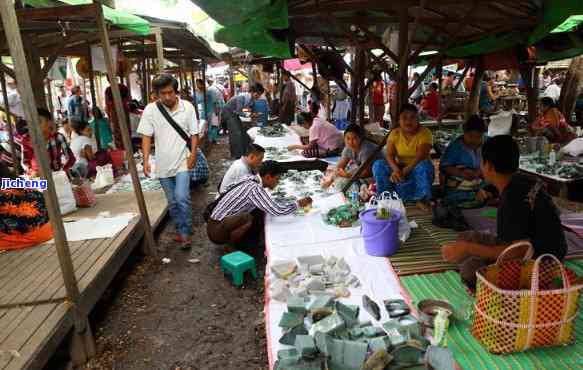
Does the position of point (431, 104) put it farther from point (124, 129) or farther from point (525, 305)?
point (525, 305)

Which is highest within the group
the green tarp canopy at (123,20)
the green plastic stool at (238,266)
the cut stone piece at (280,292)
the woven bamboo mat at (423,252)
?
the green tarp canopy at (123,20)

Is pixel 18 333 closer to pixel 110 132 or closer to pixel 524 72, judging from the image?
pixel 110 132

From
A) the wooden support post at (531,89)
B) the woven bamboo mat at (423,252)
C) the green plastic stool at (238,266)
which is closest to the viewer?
the woven bamboo mat at (423,252)

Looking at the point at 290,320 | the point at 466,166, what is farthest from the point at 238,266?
the point at 466,166

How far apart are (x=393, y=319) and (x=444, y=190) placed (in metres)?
2.74

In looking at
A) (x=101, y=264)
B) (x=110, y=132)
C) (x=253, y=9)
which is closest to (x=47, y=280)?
(x=101, y=264)

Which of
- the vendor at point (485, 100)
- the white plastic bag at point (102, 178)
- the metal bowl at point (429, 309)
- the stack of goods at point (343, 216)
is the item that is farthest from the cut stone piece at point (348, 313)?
the vendor at point (485, 100)

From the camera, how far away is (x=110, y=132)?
980 centimetres

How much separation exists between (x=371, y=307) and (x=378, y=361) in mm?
675

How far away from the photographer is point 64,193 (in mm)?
4965

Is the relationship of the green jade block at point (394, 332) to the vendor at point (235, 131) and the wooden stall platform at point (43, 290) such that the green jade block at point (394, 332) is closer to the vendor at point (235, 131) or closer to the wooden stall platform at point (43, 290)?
the wooden stall platform at point (43, 290)

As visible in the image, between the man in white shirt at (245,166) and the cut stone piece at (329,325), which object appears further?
the man in white shirt at (245,166)

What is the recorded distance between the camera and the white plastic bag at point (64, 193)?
484 centimetres

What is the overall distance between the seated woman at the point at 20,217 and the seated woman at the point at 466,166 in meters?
4.28
